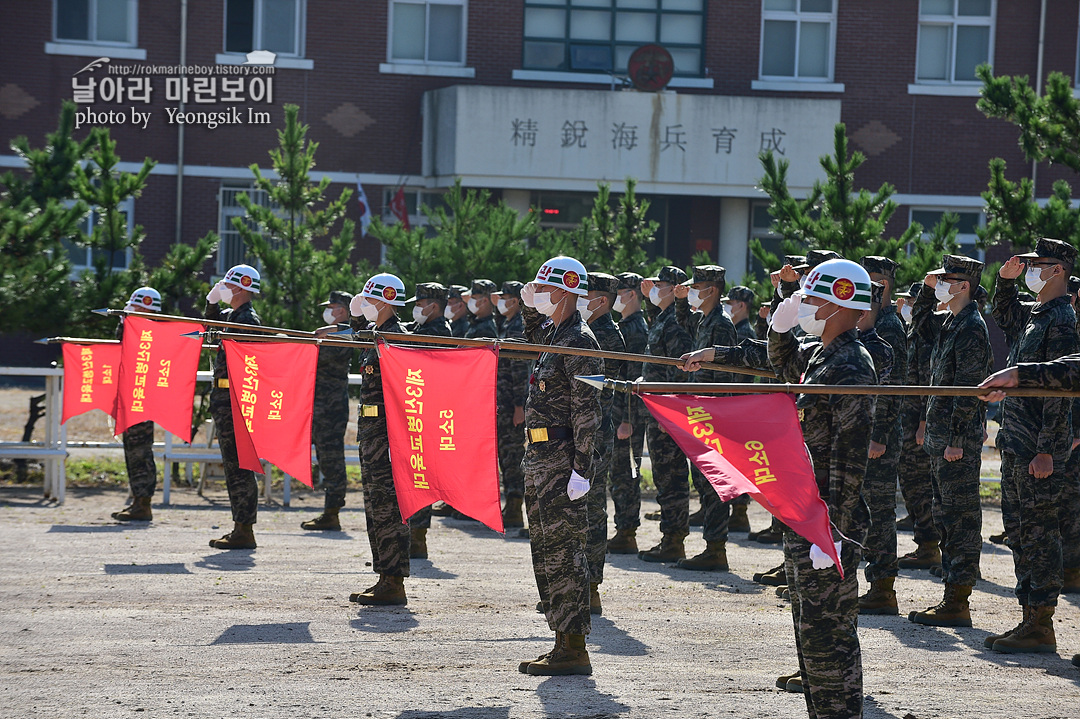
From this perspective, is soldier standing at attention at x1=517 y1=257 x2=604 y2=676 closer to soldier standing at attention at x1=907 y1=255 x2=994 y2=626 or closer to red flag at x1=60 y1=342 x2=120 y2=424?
soldier standing at attention at x1=907 y1=255 x2=994 y2=626

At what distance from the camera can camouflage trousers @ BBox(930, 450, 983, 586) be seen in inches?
330

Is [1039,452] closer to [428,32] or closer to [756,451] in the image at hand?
[756,451]

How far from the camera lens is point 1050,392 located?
5340mm

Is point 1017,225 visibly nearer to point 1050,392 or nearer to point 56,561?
point 1050,392

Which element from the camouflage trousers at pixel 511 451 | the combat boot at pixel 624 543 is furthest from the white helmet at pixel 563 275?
the camouflage trousers at pixel 511 451

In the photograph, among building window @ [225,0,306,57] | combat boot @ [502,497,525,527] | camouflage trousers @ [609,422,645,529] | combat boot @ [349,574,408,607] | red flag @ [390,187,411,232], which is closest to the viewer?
combat boot @ [349,574,408,607]

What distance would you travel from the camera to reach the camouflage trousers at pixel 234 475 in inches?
418

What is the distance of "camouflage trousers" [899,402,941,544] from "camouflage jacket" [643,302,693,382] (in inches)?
81.5

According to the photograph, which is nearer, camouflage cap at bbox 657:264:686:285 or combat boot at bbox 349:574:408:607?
combat boot at bbox 349:574:408:607

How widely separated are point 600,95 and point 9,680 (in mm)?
19221

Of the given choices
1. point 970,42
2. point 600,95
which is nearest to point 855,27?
point 970,42

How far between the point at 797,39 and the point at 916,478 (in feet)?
56.8

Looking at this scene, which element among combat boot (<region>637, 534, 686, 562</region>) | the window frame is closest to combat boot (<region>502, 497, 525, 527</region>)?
combat boot (<region>637, 534, 686, 562</region>)

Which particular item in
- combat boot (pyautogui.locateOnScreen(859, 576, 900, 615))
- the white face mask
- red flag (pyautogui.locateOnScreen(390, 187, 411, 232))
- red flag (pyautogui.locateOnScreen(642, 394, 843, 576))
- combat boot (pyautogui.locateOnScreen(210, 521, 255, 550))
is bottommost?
combat boot (pyautogui.locateOnScreen(210, 521, 255, 550))
